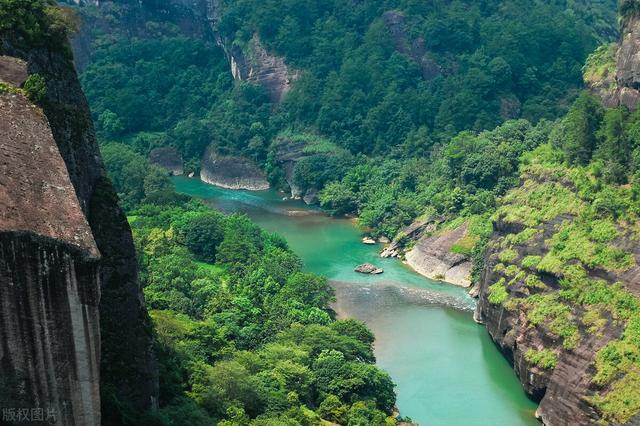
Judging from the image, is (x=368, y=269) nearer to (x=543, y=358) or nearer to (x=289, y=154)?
(x=543, y=358)

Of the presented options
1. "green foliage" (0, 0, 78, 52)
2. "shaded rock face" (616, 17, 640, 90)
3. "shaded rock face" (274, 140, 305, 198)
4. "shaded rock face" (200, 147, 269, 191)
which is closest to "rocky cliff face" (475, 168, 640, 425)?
"shaded rock face" (616, 17, 640, 90)

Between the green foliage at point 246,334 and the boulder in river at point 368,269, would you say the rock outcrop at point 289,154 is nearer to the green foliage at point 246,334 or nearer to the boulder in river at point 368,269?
the boulder in river at point 368,269

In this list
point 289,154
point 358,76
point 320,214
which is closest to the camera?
point 320,214

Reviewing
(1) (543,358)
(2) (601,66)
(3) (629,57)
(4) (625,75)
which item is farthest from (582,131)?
(1) (543,358)

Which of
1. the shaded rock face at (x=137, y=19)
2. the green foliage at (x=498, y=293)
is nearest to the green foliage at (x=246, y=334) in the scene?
the green foliage at (x=498, y=293)

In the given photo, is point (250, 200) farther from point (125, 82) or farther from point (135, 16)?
point (135, 16)

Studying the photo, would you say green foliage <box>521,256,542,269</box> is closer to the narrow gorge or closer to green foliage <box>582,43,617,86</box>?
the narrow gorge

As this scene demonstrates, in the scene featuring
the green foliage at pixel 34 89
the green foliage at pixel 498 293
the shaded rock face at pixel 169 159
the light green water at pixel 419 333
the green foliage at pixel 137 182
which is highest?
the green foliage at pixel 34 89
